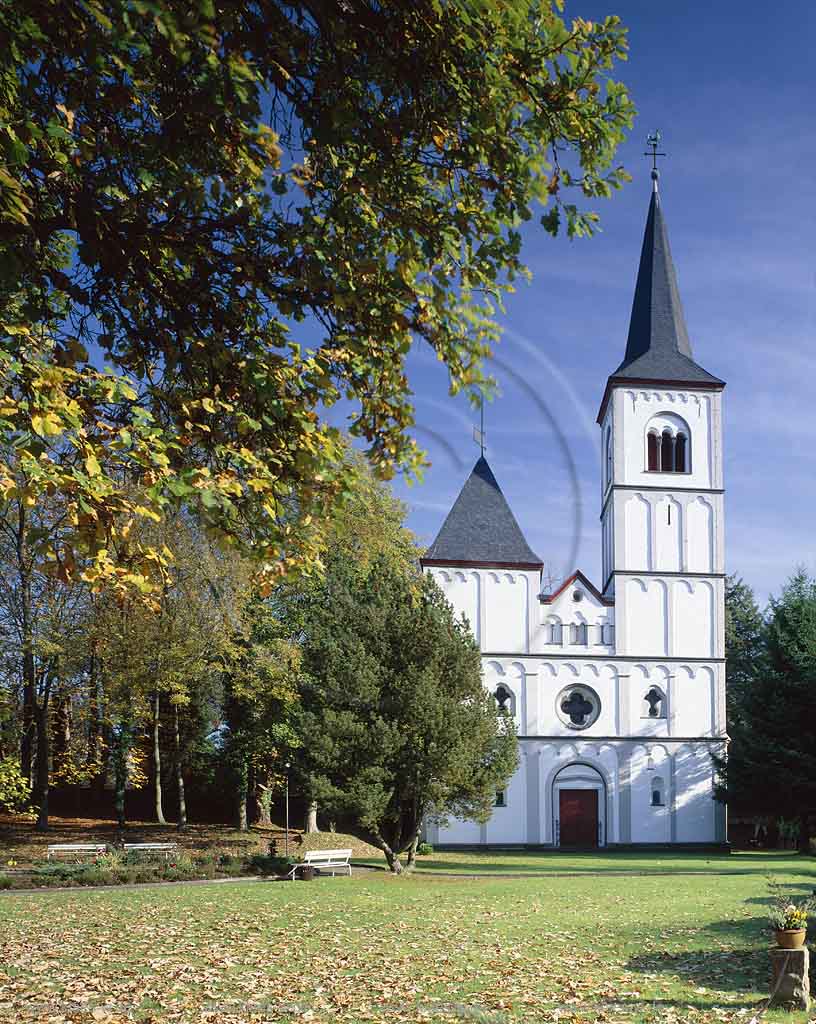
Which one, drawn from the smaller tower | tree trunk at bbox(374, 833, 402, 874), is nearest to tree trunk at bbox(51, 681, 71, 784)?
tree trunk at bbox(374, 833, 402, 874)

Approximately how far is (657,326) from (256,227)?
50004mm

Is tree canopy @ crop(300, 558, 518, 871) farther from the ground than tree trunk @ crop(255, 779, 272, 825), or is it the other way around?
tree canopy @ crop(300, 558, 518, 871)

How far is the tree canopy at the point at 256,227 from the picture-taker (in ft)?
21.9

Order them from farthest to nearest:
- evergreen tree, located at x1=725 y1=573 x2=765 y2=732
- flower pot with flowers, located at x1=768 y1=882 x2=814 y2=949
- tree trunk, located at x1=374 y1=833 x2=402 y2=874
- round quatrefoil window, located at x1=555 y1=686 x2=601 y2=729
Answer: evergreen tree, located at x1=725 y1=573 x2=765 y2=732 → round quatrefoil window, located at x1=555 y1=686 x2=601 y2=729 → tree trunk, located at x1=374 y1=833 x2=402 y2=874 → flower pot with flowers, located at x1=768 y1=882 x2=814 y2=949

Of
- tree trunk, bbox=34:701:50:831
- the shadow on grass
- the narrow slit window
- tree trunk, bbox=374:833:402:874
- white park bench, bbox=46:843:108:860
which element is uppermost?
the narrow slit window

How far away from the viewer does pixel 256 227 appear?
794 cm

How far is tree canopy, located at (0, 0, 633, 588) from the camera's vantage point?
21.9 feet

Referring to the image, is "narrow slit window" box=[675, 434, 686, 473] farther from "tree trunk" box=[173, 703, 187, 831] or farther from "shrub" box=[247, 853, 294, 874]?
"shrub" box=[247, 853, 294, 874]

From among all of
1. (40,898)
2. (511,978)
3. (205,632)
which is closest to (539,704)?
(205,632)

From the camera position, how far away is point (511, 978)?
435 inches

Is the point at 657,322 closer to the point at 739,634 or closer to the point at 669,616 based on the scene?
the point at 669,616

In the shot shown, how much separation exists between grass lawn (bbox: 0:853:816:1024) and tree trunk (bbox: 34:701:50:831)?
11224mm

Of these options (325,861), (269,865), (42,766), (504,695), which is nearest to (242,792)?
(42,766)

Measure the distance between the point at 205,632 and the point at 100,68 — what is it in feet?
92.9
